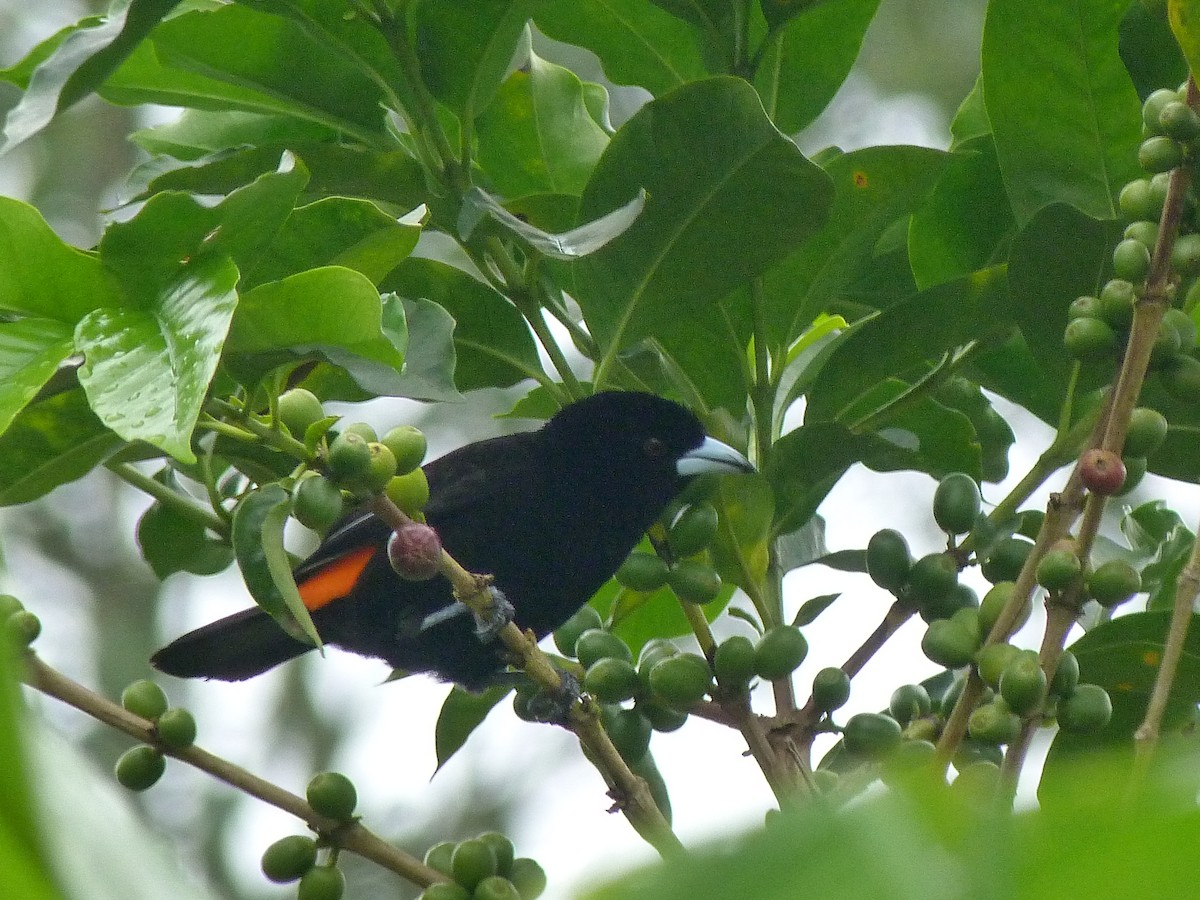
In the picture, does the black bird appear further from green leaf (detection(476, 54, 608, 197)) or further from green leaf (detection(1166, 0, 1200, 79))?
green leaf (detection(1166, 0, 1200, 79))

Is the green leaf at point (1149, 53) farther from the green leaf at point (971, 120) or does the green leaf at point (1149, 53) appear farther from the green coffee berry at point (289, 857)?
the green coffee berry at point (289, 857)

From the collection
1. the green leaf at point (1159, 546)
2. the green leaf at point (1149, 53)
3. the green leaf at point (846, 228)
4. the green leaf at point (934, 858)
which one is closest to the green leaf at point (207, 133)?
the green leaf at point (846, 228)

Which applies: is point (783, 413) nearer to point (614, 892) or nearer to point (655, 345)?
point (655, 345)

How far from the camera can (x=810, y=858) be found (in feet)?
1.48

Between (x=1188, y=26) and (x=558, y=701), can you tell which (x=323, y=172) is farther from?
(x=1188, y=26)

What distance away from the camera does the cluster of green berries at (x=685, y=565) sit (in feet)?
7.89

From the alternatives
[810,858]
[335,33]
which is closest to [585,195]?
[335,33]


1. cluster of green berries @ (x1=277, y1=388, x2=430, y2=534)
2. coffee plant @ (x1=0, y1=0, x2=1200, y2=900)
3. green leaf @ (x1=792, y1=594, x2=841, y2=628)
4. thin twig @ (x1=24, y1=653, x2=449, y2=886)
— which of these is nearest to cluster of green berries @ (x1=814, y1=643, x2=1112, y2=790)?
coffee plant @ (x1=0, y1=0, x2=1200, y2=900)

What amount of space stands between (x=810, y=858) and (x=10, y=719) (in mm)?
249

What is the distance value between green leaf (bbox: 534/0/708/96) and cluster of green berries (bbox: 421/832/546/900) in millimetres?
1392

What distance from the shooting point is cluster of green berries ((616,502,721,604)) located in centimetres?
241

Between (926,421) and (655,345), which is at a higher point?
(655,345)

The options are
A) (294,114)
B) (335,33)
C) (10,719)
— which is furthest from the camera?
(294,114)

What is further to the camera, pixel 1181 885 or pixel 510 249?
pixel 510 249
